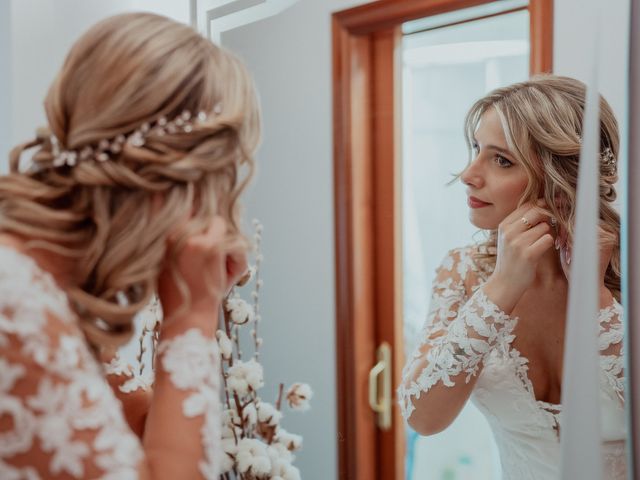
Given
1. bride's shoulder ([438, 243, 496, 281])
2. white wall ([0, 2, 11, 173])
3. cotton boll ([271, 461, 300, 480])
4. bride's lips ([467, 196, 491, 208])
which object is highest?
white wall ([0, 2, 11, 173])

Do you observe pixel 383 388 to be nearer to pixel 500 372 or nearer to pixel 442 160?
pixel 500 372

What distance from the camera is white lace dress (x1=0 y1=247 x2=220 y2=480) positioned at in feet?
2.52

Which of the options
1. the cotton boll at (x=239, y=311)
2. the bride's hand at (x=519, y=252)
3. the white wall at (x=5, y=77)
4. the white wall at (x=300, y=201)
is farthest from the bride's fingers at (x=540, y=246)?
the white wall at (x=5, y=77)

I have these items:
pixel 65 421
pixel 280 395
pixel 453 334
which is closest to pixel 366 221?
pixel 453 334

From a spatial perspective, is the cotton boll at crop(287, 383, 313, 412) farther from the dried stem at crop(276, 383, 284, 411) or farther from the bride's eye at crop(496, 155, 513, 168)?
the bride's eye at crop(496, 155, 513, 168)

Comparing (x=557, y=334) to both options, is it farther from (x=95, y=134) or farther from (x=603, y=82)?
(x=95, y=134)

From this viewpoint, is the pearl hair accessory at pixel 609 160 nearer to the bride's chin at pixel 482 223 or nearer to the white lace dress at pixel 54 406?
the bride's chin at pixel 482 223

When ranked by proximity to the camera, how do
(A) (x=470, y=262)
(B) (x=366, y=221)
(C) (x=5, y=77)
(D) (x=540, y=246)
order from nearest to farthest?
(D) (x=540, y=246)
(A) (x=470, y=262)
(B) (x=366, y=221)
(C) (x=5, y=77)

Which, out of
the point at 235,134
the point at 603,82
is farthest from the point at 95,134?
A: the point at 603,82

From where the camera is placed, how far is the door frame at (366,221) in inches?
46.9

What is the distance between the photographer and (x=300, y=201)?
1.31m

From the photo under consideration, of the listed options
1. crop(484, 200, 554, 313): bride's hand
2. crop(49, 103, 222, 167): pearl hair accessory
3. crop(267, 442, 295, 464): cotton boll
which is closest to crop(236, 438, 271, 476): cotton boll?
crop(267, 442, 295, 464): cotton boll

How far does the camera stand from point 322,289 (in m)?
1.29

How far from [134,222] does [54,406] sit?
237 millimetres
